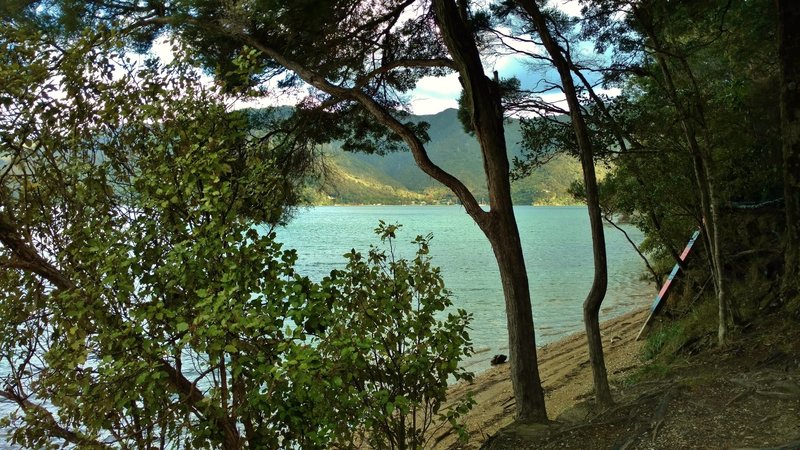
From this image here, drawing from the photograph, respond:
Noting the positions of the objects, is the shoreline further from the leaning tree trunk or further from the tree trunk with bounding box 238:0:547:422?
the leaning tree trunk

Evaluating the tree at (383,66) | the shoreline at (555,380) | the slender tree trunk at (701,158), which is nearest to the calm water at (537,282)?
the shoreline at (555,380)

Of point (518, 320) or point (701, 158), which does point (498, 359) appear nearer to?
point (701, 158)

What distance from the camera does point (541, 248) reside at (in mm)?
44781

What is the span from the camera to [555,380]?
10516mm

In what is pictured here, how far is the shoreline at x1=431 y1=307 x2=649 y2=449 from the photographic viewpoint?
8.45 m

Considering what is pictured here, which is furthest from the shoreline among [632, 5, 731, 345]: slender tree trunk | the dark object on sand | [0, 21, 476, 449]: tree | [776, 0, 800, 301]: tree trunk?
[0, 21, 476, 449]: tree

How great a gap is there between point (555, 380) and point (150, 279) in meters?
8.95

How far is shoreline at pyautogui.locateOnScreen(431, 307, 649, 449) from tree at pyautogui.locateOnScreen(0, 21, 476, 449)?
414 cm

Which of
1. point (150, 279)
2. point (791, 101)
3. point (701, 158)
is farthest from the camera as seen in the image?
point (701, 158)

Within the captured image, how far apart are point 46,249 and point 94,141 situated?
722mm

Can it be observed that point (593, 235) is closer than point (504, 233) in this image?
No

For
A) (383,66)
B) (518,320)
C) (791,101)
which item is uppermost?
(383,66)

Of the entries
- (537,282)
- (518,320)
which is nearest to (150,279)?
(518,320)

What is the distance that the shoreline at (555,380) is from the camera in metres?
8.45
